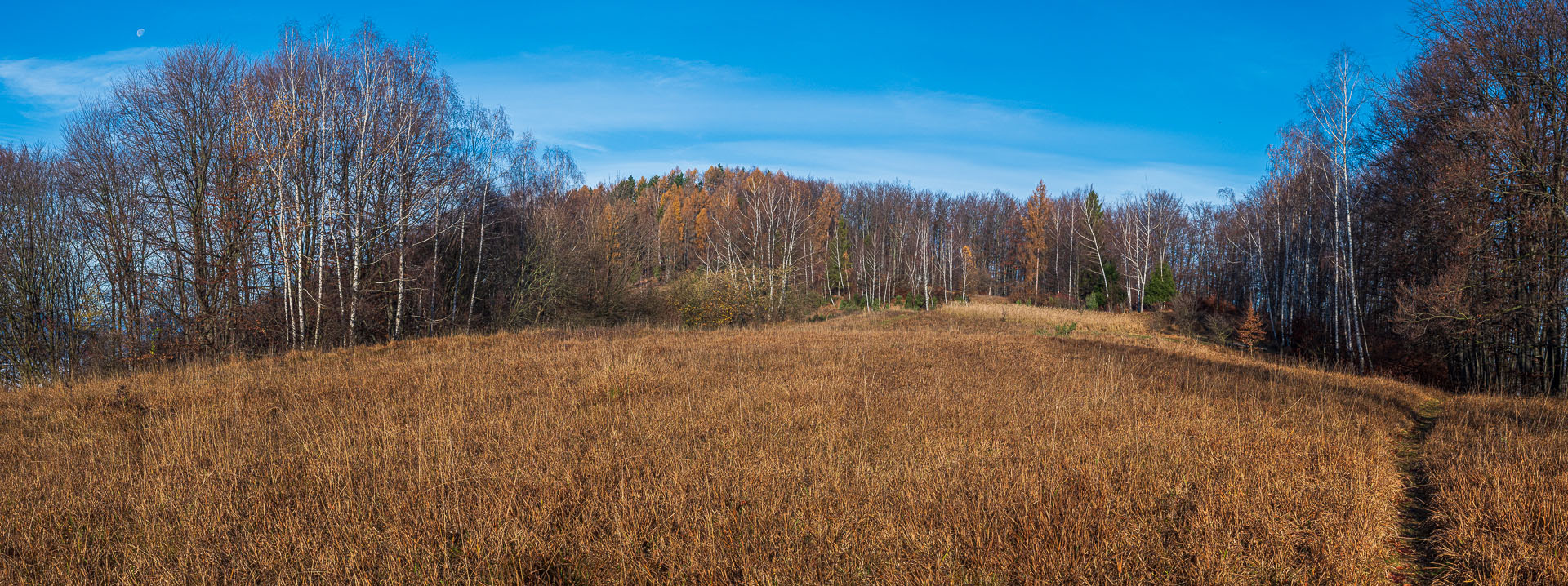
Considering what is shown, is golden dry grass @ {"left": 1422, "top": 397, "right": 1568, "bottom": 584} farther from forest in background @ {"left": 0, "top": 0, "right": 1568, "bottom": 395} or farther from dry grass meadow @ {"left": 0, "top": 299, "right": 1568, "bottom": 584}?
forest in background @ {"left": 0, "top": 0, "right": 1568, "bottom": 395}

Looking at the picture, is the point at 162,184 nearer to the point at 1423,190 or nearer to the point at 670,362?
the point at 670,362

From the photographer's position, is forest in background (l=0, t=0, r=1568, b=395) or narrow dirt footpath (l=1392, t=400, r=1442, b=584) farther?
forest in background (l=0, t=0, r=1568, b=395)

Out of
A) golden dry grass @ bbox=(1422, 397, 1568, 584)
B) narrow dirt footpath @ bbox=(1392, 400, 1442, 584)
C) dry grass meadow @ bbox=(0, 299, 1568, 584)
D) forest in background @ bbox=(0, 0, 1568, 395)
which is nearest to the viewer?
dry grass meadow @ bbox=(0, 299, 1568, 584)

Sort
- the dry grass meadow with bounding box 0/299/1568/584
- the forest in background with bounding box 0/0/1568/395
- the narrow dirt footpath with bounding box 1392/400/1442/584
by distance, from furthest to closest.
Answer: the forest in background with bounding box 0/0/1568/395 → the narrow dirt footpath with bounding box 1392/400/1442/584 → the dry grass meadow with bounding box 0/299/1568/584

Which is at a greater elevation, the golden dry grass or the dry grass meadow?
the dry grass meadow

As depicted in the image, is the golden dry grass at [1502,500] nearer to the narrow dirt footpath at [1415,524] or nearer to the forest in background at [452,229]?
the narrow dirt footpath at [1415,524]

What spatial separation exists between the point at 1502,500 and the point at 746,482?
5.11 meters

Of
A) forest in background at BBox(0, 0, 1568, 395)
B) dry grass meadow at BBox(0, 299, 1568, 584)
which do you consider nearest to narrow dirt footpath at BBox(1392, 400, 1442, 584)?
dry grass meadow at BBox(0, 299, 1568, 584)

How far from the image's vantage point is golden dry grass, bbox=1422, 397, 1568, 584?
10.8 feet

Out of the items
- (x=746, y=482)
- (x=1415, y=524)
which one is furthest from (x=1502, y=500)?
(x=746, y=482)

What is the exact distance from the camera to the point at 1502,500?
4.09m

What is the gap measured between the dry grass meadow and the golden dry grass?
0.03 meters

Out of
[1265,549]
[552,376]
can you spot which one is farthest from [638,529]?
[552,376]

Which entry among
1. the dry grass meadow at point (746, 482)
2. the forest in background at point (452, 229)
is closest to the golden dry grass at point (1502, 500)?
the dry grass meadow at point (746, 482)
